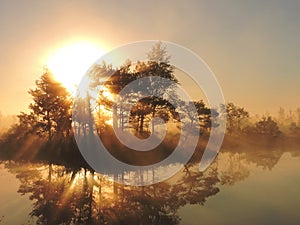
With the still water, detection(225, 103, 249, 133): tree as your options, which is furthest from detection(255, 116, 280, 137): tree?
the still water

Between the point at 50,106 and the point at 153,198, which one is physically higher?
the point at 50,106

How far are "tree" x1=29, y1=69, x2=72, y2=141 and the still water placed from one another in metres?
13.9

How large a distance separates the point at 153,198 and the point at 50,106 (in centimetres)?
2744

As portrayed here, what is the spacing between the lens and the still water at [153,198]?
16.9m

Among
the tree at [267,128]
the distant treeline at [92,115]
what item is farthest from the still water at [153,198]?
the tree at [267,128]

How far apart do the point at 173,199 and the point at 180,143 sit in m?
24.0

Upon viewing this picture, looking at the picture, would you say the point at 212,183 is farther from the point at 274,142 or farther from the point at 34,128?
the point at 274,142

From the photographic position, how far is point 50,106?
44.8 metres

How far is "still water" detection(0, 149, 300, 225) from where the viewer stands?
16.9 meters

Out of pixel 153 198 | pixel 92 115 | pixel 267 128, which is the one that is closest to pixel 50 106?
pixel 92 115

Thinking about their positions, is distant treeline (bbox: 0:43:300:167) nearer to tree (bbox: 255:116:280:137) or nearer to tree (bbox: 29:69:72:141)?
tree (bbox: 29:69:72:141)

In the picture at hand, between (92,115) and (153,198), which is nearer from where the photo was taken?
(153,198)

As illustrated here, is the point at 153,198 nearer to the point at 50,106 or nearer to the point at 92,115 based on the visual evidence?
the point at 92,115

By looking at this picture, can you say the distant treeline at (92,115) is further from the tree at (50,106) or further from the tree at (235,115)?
the tree at (235,115)
